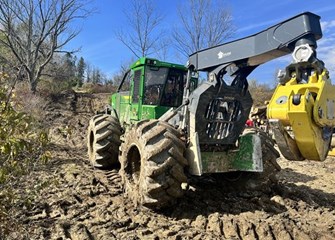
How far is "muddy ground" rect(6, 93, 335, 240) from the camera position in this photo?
4.16m

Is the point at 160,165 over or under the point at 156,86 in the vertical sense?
under

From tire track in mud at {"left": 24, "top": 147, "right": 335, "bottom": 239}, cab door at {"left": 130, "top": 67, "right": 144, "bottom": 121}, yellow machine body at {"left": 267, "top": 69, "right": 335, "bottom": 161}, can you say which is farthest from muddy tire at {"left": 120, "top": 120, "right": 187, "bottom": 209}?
cab door at {"left": 130, "top": 67, "right": 144, "bottom": 121}

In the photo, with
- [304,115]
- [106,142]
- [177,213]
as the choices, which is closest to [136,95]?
[106,142]

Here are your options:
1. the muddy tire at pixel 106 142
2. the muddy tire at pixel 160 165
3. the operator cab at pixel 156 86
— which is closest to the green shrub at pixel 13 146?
the muddy tire at pixel 160 165

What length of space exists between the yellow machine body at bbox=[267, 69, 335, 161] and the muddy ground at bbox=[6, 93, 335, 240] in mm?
1134

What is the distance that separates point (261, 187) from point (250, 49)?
2474 millimetres

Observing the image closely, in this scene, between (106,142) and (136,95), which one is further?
(106,142)

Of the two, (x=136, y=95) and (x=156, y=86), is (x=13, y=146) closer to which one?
(x=156, y=86)

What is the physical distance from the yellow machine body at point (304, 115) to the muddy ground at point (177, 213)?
113 centimetres

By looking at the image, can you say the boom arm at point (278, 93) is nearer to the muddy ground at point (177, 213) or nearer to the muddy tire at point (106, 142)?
the muddy ground at point (177, 213)

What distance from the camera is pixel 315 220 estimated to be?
16.0 feet

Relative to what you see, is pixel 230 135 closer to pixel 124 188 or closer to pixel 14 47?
pixel 124 188

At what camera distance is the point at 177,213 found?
493 centimetres

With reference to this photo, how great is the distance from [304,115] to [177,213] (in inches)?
91.1
